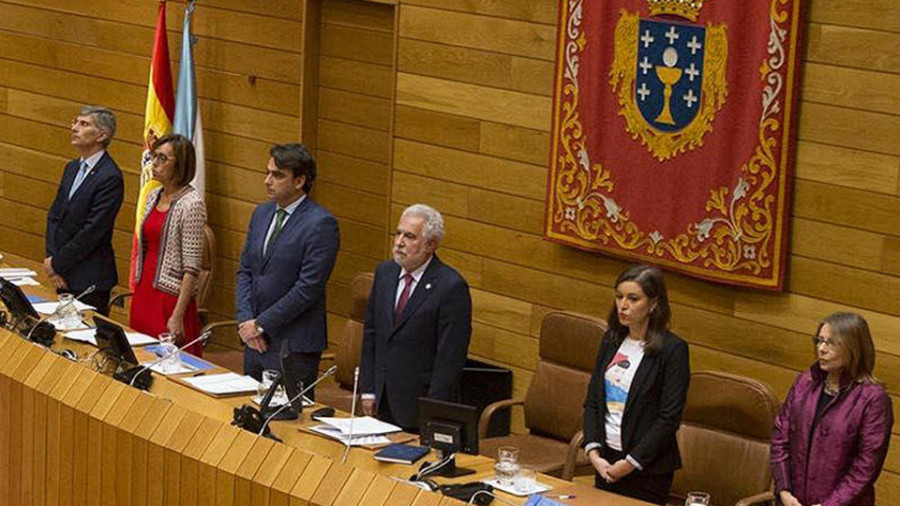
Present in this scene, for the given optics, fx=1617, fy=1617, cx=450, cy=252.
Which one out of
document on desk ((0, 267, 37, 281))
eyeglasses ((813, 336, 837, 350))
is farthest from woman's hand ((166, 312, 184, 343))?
eyeglasses ((813, 336, 837, 350))

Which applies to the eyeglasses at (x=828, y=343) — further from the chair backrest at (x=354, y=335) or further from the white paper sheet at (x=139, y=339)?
the white paper sheet at (x=139, y=339)

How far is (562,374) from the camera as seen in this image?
6.82 metres

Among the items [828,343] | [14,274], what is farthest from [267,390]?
[14,274]

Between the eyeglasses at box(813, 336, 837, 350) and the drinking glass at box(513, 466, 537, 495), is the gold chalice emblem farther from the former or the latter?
the drinking glass at box(513, 466, 537, 495)

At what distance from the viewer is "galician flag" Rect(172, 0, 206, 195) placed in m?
9.21

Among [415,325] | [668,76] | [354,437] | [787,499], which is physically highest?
[668,76]

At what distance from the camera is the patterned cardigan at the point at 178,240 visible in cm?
705

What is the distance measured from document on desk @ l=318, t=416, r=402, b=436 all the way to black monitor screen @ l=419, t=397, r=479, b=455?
0.36 m

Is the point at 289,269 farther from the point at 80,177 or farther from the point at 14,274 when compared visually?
the point at 14,274

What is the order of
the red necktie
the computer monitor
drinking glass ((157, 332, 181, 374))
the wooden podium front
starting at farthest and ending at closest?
drinking glass ((157, 332, 181, 374)) < the red necktie < the computer monitor < the wooden podium front

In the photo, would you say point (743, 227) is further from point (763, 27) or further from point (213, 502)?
point (213, 502)

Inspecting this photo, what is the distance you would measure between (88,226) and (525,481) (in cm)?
354

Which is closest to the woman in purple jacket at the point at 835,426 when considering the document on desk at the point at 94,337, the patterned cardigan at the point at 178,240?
the document on desk at the point at 94,337

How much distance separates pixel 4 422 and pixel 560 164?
2.79 meters
